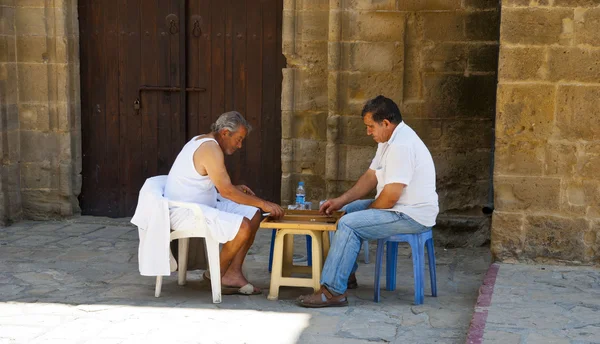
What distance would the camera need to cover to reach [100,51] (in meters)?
8.77

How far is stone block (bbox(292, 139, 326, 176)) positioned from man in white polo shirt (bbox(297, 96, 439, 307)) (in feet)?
7.34

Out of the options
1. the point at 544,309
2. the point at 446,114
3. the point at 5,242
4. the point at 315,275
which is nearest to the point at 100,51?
the point at 5,242

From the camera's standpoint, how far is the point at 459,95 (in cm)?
777

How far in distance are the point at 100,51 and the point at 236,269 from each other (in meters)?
3.53

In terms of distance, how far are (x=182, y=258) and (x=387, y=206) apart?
4.80 feet

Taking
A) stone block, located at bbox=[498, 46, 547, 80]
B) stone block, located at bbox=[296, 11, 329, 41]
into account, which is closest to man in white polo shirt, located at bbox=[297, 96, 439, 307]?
stone block, located at bbox=[498, 46, 547, 80]

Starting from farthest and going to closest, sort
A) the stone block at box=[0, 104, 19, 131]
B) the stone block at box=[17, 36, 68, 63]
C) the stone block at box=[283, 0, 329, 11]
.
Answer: the stone block at box=[17, 36, 68, 63]
the stone block at box=[0, 104, 19, 131]
the stone block at box=[283, 0, 329, 11]

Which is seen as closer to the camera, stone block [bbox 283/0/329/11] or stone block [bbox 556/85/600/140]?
stone block [bbox 556/85/600/140]

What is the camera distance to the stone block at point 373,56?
7.76 metres

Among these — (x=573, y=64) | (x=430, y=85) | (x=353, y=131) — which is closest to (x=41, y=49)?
(x=353, y=131)

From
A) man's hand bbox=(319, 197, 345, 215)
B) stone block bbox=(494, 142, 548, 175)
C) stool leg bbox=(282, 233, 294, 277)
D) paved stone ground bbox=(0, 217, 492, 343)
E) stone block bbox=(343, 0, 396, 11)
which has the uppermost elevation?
stone block bbox=(343, 0, 396, 11)

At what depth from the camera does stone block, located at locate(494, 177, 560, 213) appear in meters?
6.48

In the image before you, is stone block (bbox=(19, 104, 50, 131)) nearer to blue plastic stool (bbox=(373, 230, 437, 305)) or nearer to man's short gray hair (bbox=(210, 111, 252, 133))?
man's short gray hair (bbox=(210, 111, 252, 133))

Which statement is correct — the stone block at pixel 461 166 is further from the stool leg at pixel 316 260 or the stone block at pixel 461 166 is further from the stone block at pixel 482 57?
the stool leg at pixel 316 260
